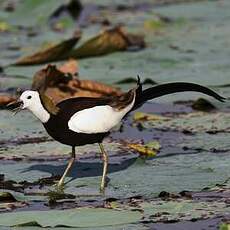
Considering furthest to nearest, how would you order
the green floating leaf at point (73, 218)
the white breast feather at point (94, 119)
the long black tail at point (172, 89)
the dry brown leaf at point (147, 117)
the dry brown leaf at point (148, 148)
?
the dry brown leaf at point (147, 117)
the dry brown leaf at point (148, 148)
the long black tail at point (172, 89)
the white breast feather at point (94, 119)
the green floating leaf at point (73, 218)

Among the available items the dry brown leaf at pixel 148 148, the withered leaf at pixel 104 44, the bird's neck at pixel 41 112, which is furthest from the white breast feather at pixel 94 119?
the withered leaf at pixel 104 44

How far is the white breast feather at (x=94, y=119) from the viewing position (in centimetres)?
434

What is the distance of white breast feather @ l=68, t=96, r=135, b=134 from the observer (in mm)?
4336

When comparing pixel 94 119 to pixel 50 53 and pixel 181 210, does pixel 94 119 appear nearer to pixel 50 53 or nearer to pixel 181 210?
pixel 181 210

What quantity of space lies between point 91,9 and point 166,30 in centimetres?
209

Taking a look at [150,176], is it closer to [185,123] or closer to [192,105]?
[185,123]

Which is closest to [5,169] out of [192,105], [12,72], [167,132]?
[167,132]

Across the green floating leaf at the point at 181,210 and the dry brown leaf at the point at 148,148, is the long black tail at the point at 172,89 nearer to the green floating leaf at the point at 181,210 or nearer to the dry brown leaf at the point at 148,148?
the dry brown leaf at the point at 148,148

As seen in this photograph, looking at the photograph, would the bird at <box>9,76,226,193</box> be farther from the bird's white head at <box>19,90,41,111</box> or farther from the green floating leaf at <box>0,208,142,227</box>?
the green floating leaf at <box>0,208,142,227</box>

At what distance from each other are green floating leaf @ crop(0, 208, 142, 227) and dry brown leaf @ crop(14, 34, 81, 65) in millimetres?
3674

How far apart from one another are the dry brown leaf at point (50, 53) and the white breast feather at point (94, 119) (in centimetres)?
317

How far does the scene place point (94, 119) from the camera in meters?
4.34

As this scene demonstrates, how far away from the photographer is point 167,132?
5449mm

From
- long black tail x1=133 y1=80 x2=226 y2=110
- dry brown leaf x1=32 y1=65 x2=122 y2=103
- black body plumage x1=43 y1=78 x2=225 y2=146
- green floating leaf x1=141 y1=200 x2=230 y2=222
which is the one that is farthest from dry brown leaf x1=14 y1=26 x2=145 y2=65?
green floating leaf x1=141 y1=200 x2=230 y2=222
